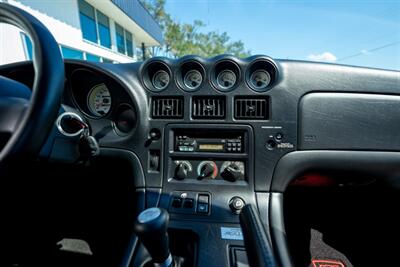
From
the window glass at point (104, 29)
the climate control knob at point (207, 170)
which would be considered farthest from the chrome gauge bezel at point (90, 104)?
the window glass at point (104, 29)

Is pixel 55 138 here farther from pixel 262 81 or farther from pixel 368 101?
pixel 368 101

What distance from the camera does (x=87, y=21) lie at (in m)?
8.81

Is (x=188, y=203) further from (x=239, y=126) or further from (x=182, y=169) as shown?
(x=239, y=126)

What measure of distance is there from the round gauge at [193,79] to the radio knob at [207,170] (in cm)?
47

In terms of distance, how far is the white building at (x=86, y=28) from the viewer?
5090mm

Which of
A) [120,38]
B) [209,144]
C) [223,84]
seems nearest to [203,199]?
[209,144]

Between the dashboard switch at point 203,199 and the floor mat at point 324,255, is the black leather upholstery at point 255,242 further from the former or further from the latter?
the floor mat at point 324,255

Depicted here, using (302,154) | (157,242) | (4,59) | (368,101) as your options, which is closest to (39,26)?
(157,242)

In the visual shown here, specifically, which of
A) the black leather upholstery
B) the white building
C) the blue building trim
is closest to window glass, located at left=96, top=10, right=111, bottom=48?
the white building

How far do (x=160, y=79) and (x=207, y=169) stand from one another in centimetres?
65

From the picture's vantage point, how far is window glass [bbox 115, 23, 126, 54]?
1136 centimetres

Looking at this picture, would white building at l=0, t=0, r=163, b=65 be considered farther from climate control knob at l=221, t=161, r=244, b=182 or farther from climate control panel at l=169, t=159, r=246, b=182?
climate control knob at l=221, t=161, r=244, b=182

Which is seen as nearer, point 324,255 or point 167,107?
point 167,107

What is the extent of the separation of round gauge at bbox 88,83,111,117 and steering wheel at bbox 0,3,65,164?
652 millimetres
